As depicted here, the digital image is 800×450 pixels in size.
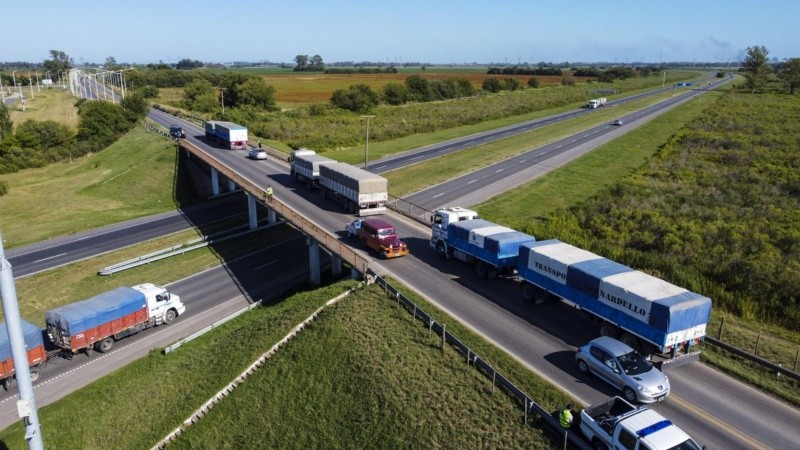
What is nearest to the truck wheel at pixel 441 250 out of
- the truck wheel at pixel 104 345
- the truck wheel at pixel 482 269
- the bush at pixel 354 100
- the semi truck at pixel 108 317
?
the truck wheel at pixel 482 269

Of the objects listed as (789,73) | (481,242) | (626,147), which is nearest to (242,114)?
(626,147)

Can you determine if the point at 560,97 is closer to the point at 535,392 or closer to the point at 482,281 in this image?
the point at 482,281

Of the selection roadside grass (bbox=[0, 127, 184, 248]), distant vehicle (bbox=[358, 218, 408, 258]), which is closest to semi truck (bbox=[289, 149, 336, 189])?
roadside grass (bbox=[0, 127, 184, 248])

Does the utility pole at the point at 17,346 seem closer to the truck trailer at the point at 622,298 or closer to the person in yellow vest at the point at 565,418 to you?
the person in yellow vest at the point at 565,418

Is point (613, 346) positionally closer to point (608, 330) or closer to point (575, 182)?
point (608, 330)

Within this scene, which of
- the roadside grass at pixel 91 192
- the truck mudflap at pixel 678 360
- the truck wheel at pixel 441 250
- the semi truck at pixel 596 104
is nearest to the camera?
the truck mudflap at pixel 678 360
